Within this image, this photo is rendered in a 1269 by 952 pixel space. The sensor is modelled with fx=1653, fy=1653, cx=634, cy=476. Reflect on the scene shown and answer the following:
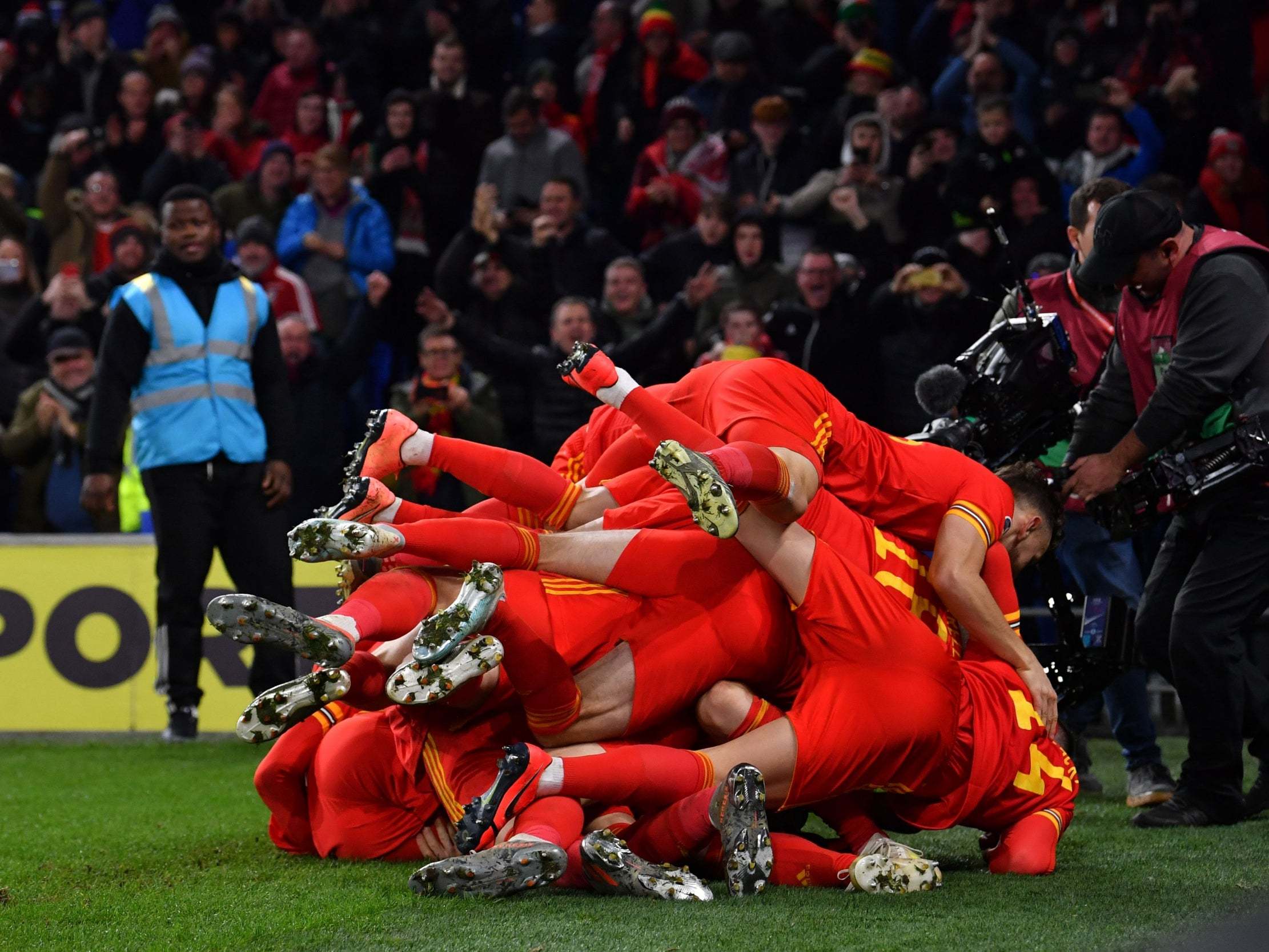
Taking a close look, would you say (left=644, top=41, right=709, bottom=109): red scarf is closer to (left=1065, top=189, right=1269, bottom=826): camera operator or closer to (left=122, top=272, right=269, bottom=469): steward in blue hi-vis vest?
(left=122, top=272, right=269, bottom=469): steward in blue hi-vis vest

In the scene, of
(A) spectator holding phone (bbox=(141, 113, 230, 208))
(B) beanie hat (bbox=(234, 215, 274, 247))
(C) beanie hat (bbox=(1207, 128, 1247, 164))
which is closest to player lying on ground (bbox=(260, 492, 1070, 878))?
(C) beanie hat (bbox=(1207, 128, 1247, 164))

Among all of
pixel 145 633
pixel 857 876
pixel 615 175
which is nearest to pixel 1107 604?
pixel 857 876

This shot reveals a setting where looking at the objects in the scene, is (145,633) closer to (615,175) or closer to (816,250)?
(816,250)

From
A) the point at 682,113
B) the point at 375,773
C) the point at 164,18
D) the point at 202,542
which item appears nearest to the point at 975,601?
the point at 375,773

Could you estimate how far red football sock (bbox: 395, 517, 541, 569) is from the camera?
4164 mm

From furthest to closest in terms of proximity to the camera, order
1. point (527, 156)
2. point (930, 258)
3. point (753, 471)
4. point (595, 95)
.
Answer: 1. point (595, 95)
2. point (527, 156)
3. point (930, 258)
4. point (753, 471)

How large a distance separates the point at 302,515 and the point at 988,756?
5108mm

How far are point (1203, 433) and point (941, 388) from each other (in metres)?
0.82

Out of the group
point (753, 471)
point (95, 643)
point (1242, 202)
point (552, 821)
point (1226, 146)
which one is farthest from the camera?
point (1242, 202)

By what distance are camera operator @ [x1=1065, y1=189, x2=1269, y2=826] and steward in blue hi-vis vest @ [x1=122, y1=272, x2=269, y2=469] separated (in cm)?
361

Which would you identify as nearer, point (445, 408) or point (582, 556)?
point (582, 556)

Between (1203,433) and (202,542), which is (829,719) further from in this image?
(202,542)

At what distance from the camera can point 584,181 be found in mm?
10188

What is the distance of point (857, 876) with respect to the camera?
384 centimetres
